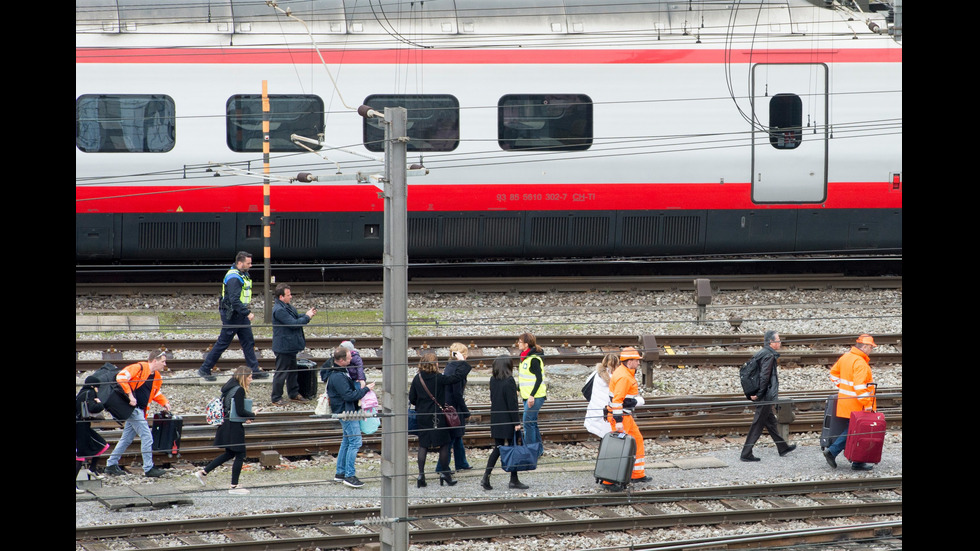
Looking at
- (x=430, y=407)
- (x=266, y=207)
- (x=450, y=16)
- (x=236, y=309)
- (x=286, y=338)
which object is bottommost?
(x=430, y=407)

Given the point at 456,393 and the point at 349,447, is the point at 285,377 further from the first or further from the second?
the point at 456,393

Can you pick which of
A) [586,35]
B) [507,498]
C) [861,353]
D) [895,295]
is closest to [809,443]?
[861,353]

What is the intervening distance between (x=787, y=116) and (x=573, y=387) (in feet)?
18.4

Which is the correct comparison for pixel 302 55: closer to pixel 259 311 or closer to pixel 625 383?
pixel 259 311

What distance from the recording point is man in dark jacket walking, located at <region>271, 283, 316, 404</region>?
452 inches

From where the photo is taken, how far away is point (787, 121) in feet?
50.4

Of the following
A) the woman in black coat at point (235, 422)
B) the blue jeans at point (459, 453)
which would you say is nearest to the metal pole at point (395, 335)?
the woman in black coat at point (235, 422)

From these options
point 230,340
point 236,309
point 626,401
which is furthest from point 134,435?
point 626,401

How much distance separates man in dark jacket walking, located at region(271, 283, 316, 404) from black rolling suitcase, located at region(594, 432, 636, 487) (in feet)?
11.5

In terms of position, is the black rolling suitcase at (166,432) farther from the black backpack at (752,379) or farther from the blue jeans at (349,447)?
the black backpack at (752,379)

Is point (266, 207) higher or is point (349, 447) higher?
point (266, 207)

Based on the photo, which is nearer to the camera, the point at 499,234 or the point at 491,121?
the point at 491,121

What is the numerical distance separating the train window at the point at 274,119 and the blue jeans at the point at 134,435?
6032 mm

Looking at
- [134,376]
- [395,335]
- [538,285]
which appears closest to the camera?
[395,335]
